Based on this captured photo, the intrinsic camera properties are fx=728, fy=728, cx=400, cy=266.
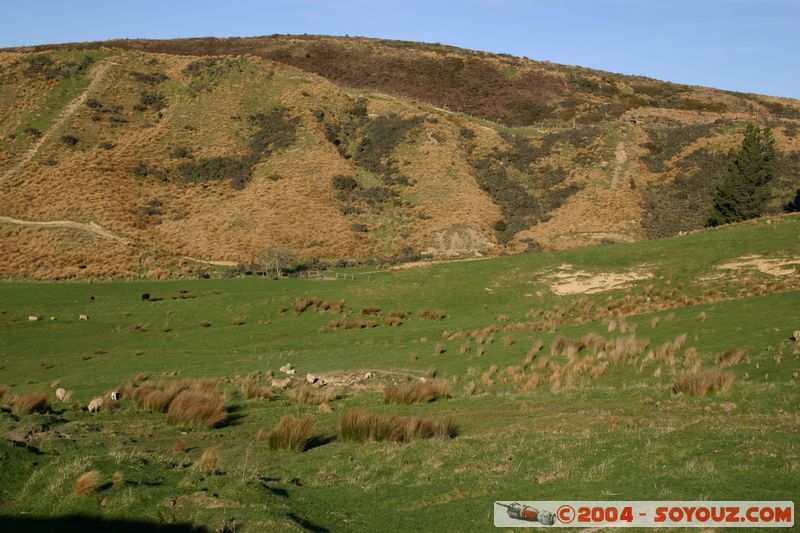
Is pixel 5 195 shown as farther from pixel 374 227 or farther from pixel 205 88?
pixel 374 227

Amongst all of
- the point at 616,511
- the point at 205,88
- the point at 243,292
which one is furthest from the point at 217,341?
the point at 205,88

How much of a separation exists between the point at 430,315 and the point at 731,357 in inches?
741

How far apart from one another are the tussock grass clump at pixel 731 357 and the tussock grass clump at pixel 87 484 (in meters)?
16.9

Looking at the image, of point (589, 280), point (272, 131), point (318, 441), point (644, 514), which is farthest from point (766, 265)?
point (272, 131)

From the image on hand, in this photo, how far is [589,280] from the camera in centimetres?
3962

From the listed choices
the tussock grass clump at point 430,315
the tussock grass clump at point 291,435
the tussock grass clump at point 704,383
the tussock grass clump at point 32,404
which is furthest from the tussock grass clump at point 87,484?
the tussock grass clump at point 430,315

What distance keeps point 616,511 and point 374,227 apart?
5905 centimetres

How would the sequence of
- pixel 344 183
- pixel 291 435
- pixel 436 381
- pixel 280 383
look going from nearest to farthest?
pixel 291 435 → pixel 436 381 → pixel 280 383 → pixel 344 183

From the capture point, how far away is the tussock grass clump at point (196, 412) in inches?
774

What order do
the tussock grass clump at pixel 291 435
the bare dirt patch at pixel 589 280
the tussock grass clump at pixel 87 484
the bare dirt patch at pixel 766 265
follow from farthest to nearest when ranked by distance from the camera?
the bare dirt patch at pixel 589 280, the bare dirt patch at pixel 766 265, the tussock grass clump at pixel 291 435, the tussock grass clump at pixel 87 484

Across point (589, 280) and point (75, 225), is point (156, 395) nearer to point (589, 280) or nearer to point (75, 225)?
point (589, 280)

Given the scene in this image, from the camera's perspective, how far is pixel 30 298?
45.0 m

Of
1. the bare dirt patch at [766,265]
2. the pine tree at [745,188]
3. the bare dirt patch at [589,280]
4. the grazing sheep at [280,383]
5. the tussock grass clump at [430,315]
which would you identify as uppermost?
the pine tree at [745,188]

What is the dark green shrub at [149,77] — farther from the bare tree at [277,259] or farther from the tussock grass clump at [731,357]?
the tussock grass clump at [731,357]
